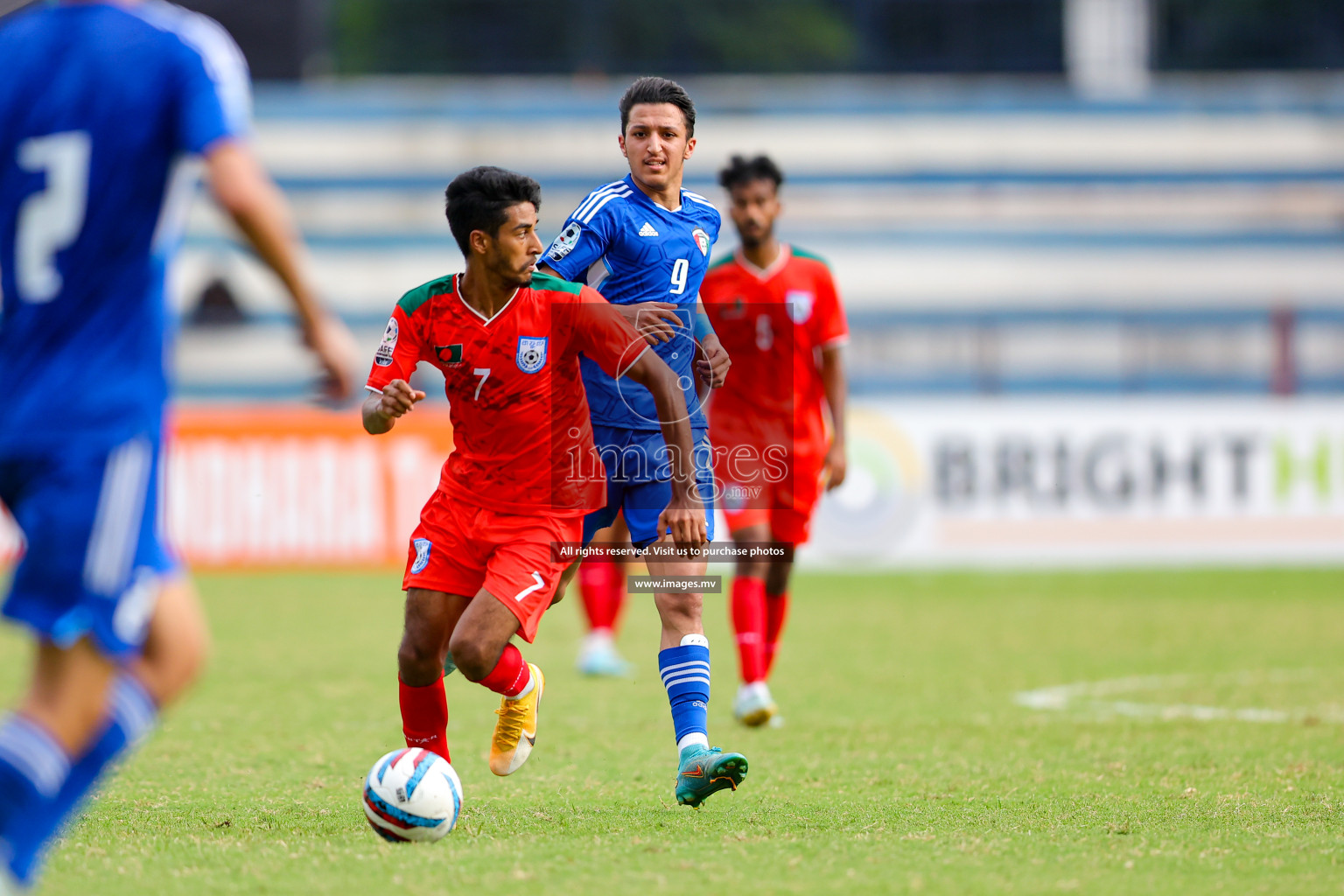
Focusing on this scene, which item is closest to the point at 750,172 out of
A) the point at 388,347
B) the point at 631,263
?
the point at 631,263

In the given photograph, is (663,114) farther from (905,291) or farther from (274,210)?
(905,291)

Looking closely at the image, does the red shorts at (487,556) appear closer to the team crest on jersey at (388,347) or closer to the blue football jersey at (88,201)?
the team crest on jersey at (388,347)

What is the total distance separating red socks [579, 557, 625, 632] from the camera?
8.99 meters

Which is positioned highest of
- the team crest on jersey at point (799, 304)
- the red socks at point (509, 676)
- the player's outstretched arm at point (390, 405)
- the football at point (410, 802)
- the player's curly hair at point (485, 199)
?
the player's curly hair at point (485, 199)

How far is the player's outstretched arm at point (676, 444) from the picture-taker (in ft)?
15.6

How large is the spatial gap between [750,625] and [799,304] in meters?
1.67

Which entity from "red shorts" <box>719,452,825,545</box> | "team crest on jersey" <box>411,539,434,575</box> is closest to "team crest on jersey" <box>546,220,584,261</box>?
"team crest on jersey" <box>411,539,434,575</box>

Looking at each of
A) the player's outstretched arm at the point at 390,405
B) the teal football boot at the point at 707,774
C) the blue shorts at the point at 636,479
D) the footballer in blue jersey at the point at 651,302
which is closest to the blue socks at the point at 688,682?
the footballer in blue jersey at the point at 651,302

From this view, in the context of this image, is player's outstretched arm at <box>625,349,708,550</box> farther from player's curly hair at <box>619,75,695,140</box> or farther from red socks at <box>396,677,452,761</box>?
player's curly hair at <box>619,75,695,140</box>

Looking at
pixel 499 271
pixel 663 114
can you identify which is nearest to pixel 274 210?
pixel 499 271

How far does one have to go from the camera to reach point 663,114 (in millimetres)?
5273

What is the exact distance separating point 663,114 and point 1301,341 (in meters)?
21.4

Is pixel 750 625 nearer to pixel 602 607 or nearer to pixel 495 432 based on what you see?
pixel 602 607

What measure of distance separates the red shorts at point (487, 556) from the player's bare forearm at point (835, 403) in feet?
8.73
